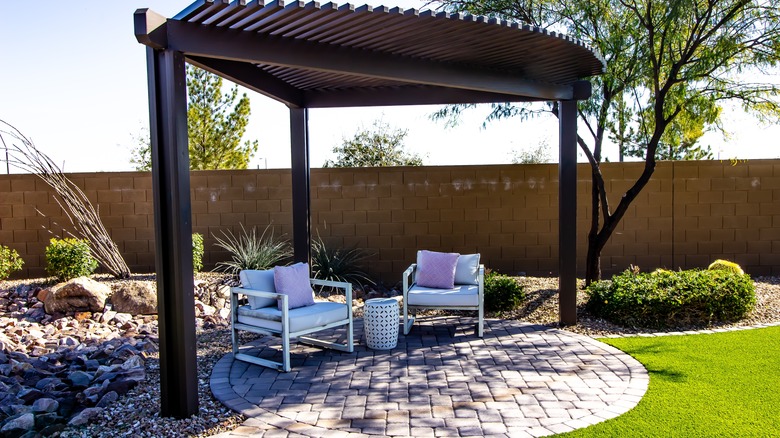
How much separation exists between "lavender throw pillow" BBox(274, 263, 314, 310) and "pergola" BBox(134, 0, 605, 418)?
1.47 metres

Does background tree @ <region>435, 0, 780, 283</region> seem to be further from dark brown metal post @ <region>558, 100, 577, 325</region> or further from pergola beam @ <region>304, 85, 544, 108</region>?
pergola beam @ <region>304, 85, 544, 108</region>

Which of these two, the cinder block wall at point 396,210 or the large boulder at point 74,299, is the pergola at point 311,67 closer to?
the cinder block wall at point 396,210

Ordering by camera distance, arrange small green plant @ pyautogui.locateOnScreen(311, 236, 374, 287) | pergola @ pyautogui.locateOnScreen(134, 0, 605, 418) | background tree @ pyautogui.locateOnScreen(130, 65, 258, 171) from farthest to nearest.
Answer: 1. background tree @ pyautogui.locateOnScreen(130, 65, 258, 171)
2. small green plant @ pyautogui.locateOnScreen(311, 236, 374, 287)
3. pergola @ pyautogui.locateOnScreen(134, 0, 605, 418)

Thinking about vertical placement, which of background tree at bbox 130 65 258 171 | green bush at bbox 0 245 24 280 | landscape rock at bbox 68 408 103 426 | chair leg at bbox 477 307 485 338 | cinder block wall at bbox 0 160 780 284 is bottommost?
landscape rock at bbox 68 408 103 426

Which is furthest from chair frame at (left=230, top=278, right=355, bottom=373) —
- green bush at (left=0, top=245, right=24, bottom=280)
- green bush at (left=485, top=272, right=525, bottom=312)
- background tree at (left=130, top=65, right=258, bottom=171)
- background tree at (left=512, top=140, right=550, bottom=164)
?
background tree at (left=130, top=65, right=258, bottom=171)

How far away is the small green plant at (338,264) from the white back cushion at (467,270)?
7.28ft

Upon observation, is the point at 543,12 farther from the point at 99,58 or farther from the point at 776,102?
the point at 99,58

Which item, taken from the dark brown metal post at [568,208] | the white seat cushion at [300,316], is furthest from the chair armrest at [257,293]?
the dark brown metal post at [568,208]

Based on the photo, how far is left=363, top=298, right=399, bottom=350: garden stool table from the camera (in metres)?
5.44

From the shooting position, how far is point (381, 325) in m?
5.45

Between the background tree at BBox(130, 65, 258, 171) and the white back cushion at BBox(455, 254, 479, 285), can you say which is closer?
the white back cushion at BBox(455, 254, 479, 285)

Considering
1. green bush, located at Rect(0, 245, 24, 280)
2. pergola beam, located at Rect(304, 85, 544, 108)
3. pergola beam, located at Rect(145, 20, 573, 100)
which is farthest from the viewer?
green bush, located at Rect(0, 245, 24, 280)

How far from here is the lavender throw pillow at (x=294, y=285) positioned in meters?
5.34

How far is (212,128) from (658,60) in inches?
563
